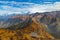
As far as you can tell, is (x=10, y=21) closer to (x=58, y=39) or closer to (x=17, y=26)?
(x=17, y=26)

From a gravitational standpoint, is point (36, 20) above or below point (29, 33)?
above

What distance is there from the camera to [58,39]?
586 centimetres

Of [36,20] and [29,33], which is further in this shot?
[36,20]

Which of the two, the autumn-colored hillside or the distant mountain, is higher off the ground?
the distant mountain

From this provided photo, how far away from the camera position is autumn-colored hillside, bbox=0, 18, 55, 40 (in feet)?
19.4

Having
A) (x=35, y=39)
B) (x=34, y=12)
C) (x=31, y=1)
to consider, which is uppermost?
(x=31, y=1)

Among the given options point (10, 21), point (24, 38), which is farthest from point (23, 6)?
point (24, 38)

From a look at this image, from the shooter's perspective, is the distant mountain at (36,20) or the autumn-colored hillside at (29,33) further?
the distant mountain at (36,20)

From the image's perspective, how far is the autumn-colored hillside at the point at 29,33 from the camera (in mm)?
5898

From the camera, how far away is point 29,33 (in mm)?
5988

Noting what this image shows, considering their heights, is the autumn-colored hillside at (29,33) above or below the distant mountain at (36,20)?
below

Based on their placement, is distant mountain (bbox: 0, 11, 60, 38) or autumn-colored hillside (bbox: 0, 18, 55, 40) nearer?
autumn-colored hillside (bbox: 0, 18, 55, 40)

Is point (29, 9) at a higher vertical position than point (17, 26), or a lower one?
higher

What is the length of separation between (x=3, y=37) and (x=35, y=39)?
1.12 metres
